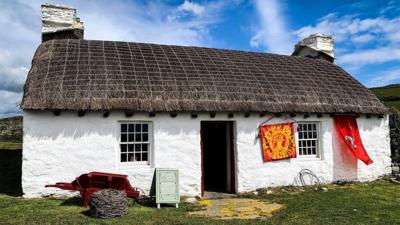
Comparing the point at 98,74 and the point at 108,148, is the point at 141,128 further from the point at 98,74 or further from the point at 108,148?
the point at 98,74

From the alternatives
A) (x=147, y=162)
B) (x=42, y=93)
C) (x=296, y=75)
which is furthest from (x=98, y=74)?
(x=296, y=75)

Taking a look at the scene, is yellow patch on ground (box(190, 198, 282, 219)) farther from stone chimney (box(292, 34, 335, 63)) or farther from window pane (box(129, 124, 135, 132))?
stone chimney (box(292, 34, 335, 63))

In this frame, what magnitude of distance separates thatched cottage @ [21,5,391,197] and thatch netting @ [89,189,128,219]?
252cm

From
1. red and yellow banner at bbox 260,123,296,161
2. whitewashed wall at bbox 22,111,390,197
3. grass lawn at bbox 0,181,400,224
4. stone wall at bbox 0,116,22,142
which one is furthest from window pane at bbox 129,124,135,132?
stone wall at bbox 0,116,22,142

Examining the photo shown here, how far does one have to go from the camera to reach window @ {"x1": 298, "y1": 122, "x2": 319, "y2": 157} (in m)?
14.1

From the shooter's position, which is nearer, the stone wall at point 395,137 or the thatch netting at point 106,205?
the thatch netting at point 106,205

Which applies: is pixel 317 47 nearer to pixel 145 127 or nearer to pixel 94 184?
pixel 145 127

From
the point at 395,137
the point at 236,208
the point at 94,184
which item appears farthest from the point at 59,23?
the point at 395,137

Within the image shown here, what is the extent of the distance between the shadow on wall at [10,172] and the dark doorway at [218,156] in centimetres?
638

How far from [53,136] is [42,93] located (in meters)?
1.32

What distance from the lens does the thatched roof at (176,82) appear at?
36.8 feet

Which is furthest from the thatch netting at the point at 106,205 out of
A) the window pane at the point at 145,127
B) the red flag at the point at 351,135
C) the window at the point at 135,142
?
the red flag at the point at 351,135

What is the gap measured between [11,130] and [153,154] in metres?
18.2

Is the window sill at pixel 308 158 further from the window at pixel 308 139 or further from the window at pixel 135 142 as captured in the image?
the window at pixel 135 142
